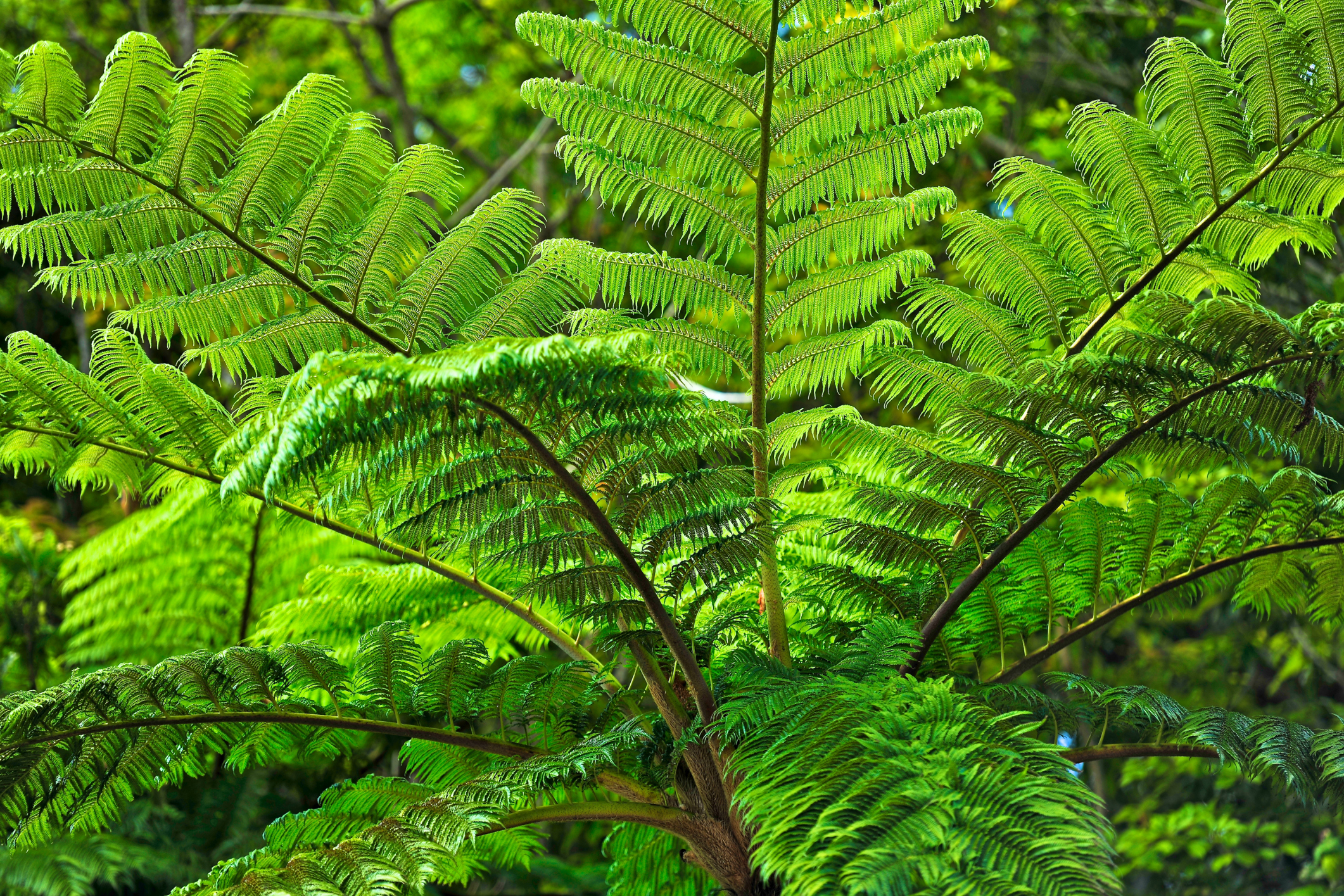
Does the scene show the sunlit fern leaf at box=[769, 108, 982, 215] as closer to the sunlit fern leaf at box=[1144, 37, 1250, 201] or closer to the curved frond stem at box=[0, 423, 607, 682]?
the sunlit fern leaf at box=[1144, 37, 1250, 201]

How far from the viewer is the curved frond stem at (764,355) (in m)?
1.71

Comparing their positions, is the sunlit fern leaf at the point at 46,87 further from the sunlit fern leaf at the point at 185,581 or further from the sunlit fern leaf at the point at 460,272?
the sunlit fern leaf at the point at 185,581

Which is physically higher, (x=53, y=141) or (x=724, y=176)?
(x=53, y=141)

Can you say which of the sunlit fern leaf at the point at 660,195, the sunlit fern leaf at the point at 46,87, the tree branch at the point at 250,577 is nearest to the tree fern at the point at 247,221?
the sunlit fern leaf at the point at 46,87

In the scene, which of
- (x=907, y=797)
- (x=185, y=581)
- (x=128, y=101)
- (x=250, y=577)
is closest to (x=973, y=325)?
(x=907, y=797)

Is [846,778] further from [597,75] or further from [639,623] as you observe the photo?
[597,75]

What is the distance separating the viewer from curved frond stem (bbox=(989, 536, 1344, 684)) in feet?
5.66

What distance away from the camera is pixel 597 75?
173cm

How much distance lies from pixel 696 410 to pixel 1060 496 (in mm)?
577

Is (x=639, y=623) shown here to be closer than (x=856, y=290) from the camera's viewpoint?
Yes

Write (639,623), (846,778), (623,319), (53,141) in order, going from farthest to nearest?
(623,319) < (639,623) < (53,141) < (846,778)

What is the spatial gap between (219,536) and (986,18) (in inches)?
198

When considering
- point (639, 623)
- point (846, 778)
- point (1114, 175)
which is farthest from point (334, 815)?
point (1114, 175)

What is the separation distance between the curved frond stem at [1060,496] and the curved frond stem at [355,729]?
0.50 metres
